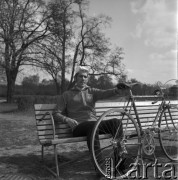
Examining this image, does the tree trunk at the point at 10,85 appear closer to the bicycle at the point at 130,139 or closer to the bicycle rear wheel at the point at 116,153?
the bicycle at the point at 130,139

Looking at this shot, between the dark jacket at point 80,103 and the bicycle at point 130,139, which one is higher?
the dark jacket at point 80,103

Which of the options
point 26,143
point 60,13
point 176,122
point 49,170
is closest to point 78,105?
point 49,170

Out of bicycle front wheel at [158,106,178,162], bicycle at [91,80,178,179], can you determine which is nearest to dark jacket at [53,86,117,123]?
bicycle at [91,80,178,179]

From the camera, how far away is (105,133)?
377 cm

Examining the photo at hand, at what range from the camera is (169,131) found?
179 inches

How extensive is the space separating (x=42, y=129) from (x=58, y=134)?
0.24 m

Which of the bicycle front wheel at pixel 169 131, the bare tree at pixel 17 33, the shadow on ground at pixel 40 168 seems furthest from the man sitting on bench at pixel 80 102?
the bare tree at pixel 17 33

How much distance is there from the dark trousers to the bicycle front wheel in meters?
0.94

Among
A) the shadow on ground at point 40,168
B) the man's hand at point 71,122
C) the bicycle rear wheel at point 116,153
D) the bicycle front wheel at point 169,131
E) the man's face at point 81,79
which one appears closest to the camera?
the bicycle rear wheel at point 116,153

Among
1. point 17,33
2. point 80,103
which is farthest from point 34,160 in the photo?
point 17,33

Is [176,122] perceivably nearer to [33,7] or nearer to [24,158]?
[24,158]

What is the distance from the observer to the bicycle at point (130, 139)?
348 centimetres

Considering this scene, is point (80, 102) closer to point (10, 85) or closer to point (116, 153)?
point (116, 153)

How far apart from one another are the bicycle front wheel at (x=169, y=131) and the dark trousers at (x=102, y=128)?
0.94m
